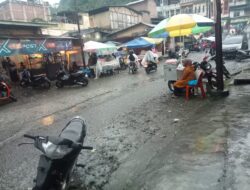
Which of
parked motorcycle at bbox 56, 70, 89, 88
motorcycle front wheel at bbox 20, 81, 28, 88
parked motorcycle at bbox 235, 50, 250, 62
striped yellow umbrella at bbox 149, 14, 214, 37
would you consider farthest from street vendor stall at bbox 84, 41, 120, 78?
striped yellow umbrella at bbox 149, 14, 214, 37

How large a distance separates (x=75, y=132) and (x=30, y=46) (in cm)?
1344

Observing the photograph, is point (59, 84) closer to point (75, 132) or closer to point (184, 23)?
point (184, 23)

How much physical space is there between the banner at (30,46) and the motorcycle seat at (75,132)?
37.6 feet

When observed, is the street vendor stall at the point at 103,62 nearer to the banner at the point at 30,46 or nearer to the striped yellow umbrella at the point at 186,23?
the banner at the point at 30,46

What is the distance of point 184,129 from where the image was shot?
6293 millimetres

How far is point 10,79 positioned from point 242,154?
16410 mm

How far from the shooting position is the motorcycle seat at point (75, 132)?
4.04m

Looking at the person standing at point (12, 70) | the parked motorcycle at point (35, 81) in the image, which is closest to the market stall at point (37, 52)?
the person standing at point (12, 70)

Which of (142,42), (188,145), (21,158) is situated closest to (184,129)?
(188,145)

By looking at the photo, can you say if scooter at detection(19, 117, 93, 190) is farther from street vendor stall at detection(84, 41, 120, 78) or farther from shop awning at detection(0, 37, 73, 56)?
street vendor stall at detection(84, 41, 120, 78)

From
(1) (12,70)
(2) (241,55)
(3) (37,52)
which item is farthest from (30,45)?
(2) (241,55)

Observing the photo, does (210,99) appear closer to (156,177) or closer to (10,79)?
(156,177)

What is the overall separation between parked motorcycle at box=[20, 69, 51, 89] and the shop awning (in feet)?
5.31

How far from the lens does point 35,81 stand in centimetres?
1655
